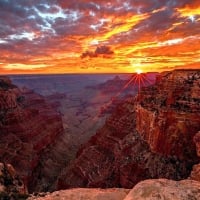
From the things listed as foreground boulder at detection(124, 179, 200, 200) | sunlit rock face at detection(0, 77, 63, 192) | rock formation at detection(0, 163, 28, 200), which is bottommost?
sunlit rock face at detection(0, 77, 63, 192)

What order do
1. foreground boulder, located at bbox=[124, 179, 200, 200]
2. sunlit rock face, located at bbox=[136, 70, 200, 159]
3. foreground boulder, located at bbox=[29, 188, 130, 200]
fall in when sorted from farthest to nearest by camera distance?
sunlit rock face, located at bbox=[136, 70, 200, 159] → foreground boulder, located at bbox=[29, 188, 130, 200] → foreground boulder, located at bbox=[124, 179, 200, 200]

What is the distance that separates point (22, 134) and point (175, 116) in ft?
132

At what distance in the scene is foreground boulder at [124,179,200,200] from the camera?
739 inches

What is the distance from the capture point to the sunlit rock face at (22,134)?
59781mm

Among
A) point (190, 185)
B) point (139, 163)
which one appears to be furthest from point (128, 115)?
point (190, 185)

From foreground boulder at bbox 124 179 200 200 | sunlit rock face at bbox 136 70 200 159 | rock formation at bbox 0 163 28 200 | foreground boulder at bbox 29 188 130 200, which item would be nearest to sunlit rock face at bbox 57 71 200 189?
sunlit rock face at bbox 136 70 200 159

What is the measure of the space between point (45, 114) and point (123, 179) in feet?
171

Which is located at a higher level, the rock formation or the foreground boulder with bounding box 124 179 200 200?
the foreground boulder with bounding box 124 179 200 200

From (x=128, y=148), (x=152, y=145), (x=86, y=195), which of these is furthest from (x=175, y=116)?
(x=86, y=195)

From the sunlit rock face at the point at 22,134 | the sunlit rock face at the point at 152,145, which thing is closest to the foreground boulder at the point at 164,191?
the sunlit rock face at the point at 152,145

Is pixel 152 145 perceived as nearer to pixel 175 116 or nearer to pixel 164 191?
pixel 175 116

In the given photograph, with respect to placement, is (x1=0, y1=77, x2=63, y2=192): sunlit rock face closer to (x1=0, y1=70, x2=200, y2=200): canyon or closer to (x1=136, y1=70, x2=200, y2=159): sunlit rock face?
(x1=0, y1=70, x2=200, y2=200): canyon

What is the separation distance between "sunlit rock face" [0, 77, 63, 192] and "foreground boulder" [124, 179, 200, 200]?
4039 centimetres

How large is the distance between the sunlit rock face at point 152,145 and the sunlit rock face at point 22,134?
455 inches
